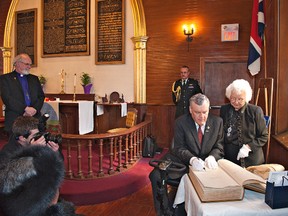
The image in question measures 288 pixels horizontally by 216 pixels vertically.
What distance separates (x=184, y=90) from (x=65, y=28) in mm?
3588

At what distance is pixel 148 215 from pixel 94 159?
1941 mm

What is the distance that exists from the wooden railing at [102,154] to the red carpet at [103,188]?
131 mm

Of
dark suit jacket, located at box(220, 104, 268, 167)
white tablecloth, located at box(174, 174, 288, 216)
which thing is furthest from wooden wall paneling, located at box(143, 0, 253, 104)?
white tablecloth, located at box(174, 174, 288, 216)

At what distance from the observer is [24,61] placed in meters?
3.31

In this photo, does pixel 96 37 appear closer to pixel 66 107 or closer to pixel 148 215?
pixel 66 107

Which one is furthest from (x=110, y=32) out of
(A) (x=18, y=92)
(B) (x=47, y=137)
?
(B) (x=47, y=137)

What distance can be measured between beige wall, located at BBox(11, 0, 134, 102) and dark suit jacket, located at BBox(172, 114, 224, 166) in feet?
12.9

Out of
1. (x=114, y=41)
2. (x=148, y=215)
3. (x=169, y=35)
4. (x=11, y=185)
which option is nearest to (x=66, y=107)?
(x=114, y=41)

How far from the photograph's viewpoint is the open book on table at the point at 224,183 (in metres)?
1.29

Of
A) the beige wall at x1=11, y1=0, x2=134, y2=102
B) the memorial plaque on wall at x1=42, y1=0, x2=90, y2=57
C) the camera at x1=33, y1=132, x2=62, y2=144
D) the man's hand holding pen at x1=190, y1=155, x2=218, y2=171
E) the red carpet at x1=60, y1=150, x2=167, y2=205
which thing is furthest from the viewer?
the memorial plaque on wall at x1=42, y1=0, x2=90, y2=57

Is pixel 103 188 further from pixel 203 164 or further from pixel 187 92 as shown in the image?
pixel 187 92

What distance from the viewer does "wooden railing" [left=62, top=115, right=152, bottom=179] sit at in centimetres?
336

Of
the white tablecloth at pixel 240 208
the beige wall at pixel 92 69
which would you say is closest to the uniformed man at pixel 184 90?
the beige wall at pixel 92 69

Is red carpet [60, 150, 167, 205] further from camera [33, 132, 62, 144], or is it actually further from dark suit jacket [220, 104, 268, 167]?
dark suit jacket [220, 104, 268, 167]
